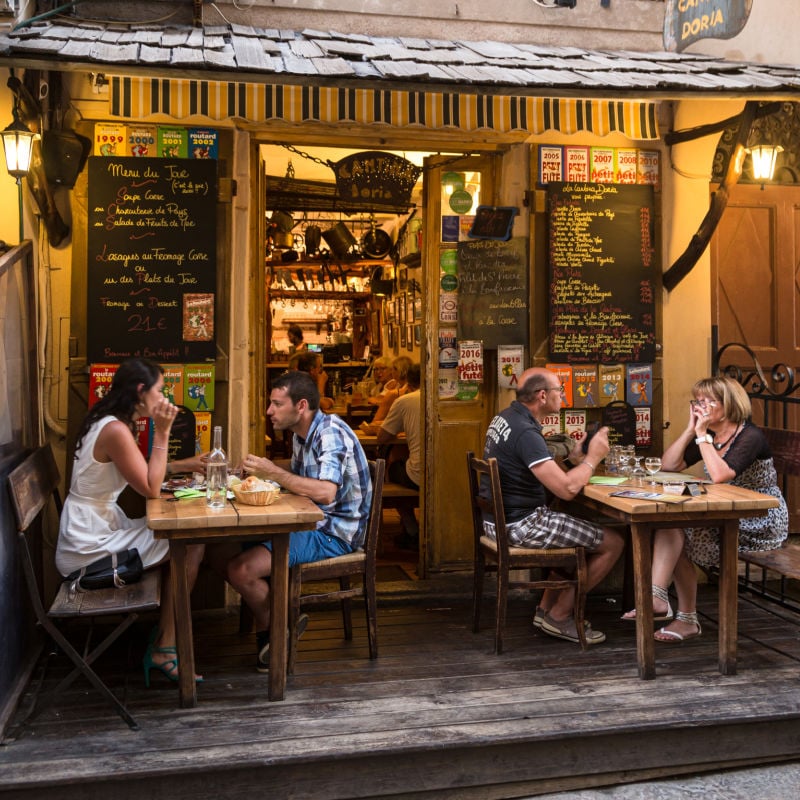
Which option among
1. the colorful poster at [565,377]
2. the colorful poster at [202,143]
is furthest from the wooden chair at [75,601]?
the colorful poster at [565,377]

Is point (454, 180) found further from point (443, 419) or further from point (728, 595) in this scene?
point (728, 595)

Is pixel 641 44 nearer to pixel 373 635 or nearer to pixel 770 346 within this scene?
pixel 770 346

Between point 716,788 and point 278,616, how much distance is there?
84.6 inches

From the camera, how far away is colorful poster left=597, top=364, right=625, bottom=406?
6449 millimetres

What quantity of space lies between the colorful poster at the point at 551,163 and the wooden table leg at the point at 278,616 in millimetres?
3375

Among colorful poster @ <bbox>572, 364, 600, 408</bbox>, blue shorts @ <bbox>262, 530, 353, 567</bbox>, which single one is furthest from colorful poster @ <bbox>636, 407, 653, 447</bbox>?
blue shorts @ <bbox>262, 530, 353, 567</bbox>

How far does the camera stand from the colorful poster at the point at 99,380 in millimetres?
5578

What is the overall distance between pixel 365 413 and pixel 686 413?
413 centimetres

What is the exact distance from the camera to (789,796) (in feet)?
13.2

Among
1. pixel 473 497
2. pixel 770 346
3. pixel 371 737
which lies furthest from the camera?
pixel 770 346

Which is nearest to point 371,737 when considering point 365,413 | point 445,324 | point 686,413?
A: point 445,324

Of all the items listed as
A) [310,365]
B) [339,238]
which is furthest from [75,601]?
[339,238]

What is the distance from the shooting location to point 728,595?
4684 mm

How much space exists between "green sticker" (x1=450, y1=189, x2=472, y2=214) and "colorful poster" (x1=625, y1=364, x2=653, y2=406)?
1.60 metres
